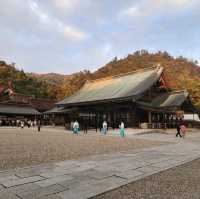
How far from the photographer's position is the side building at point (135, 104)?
31094 millimetres

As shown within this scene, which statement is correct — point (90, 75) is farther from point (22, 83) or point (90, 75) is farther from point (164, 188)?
point (164, 188)

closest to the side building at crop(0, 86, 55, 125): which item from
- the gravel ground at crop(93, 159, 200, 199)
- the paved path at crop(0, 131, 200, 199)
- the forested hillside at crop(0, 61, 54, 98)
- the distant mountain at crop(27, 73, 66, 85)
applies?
the forested hillside at crop(0, 61, 54, 98)

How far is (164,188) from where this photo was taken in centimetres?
565

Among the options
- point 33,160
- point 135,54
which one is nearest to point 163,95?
point 33,160

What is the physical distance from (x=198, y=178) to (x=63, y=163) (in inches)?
159

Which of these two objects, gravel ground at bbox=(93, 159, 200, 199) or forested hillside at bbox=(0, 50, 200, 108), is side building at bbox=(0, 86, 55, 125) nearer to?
forested hillside at bbox=(0, 50, 200, 108)

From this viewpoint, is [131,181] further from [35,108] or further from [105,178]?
[35,108]

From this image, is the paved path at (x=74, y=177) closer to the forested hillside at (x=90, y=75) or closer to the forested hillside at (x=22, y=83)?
the forested hillside at (x=90, y=75)

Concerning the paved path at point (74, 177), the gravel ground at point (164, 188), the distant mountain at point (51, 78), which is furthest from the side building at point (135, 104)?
the distant mountain at point (51, 78)

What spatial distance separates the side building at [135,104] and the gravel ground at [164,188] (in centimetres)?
2199

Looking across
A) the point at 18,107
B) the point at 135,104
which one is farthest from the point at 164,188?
the point at 18,107

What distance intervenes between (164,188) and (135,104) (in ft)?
82.4

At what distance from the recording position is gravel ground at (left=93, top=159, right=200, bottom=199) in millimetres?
5097

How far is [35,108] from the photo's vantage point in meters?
53.9
